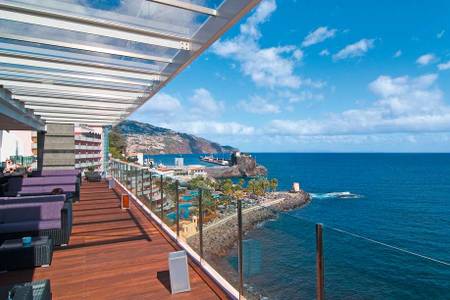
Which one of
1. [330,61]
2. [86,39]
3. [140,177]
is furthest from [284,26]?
[86,39]

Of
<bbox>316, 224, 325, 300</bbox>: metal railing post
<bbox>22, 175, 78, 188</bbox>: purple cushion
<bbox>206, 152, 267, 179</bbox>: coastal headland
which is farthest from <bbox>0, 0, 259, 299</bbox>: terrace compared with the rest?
<bbox>206, 152, 267, 179</bbox>: coastal headland

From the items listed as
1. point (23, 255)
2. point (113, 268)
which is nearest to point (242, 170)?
point (113, 268)

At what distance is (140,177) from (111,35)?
512 centimetres

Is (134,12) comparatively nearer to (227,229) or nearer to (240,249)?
(240,249)

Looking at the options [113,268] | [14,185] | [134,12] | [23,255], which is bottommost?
[113,268]

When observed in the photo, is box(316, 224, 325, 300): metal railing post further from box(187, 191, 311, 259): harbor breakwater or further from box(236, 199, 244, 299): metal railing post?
box(236, 199, 244, 299): metal railing post

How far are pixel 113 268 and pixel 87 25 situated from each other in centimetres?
279

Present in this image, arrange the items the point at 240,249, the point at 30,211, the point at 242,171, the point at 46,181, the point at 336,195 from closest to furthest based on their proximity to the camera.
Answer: the point at 240,249 < the point at 30,211 < the point at 46,181 < the point at 336,195 < the point at 242,171

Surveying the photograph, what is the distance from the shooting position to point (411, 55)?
7406 cm

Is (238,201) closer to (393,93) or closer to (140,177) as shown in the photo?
(140,177)

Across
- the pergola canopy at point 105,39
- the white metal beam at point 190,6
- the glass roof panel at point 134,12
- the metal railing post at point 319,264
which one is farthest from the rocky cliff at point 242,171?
the metal railing post at point 319,264

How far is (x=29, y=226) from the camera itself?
4.11 metres

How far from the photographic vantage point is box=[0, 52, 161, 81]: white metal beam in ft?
13.4

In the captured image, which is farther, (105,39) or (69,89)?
(69,89)
